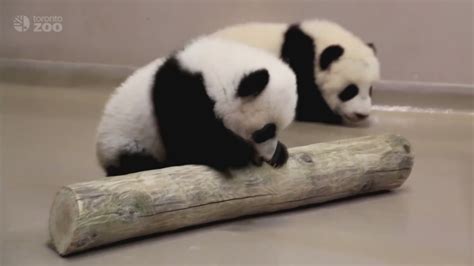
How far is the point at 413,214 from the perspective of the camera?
10.2ft

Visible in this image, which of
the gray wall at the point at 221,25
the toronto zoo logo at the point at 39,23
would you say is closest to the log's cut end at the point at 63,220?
the gray wall at the point at 221,25

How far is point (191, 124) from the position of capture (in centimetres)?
278

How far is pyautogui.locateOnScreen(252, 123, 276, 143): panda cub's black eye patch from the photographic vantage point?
281 cm

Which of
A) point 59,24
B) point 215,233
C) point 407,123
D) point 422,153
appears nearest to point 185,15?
point 59,24

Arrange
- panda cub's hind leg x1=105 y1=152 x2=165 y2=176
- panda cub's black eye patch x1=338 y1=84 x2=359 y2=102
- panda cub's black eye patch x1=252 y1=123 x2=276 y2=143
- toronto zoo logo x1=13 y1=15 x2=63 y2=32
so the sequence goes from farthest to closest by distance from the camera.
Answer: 1. toronto zoo logo x1=13 y1=15 x2=63 y2=32
2. panda cub's black eye patch x1=338 y1=84 x2=359 y2=102
3. panda cub's hind leg x1=105 y1=152 x2=165 y2=176
4. panda cub's black eye patch x1=252 y1=123 x2=276 y2=143

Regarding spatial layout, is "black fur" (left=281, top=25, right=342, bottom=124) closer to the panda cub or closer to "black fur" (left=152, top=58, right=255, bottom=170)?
the panda cub

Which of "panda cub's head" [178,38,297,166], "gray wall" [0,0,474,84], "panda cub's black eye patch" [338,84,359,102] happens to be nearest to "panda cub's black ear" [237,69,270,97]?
"panda cub's head" [178,38,297,166]

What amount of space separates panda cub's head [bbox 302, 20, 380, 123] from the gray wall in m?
0.82

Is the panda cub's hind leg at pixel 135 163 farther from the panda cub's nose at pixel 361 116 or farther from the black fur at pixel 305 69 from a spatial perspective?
the panda cub's nose at pixel 361 116

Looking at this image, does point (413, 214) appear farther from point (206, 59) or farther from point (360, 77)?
point (360, 77)

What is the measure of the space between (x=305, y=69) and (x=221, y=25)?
4.16 ft

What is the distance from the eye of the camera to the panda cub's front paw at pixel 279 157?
9.71ft

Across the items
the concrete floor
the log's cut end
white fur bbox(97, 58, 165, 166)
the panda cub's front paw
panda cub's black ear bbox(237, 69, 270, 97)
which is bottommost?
the concrete floor

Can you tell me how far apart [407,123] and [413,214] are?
1.99 m
